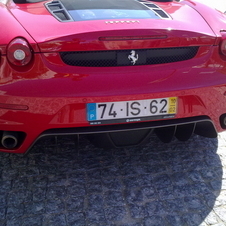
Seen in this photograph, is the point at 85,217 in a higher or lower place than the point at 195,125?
lower

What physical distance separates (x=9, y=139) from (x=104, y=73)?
2.59 feet

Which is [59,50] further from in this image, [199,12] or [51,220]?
[199,12]

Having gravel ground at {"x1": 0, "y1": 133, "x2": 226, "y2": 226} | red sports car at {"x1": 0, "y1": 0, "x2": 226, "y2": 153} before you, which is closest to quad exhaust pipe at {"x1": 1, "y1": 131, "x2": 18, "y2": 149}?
red sports car at {"x1": 0, "y1": 0, "x2": 226, "y2": 153}

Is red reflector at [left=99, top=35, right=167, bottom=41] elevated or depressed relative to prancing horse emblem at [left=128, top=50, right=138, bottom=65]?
elevated

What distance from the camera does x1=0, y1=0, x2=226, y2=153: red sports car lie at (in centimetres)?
231

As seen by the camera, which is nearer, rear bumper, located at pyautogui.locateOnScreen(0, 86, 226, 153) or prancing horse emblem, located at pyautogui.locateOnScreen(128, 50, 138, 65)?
rear bumper, located at pyautogui.locateOnScreen(0, 86, 226, 153)

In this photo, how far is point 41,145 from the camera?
10.8 ft

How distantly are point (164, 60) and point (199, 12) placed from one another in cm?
71

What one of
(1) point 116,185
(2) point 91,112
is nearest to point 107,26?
(2) point 91,112

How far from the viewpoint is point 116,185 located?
2.80m

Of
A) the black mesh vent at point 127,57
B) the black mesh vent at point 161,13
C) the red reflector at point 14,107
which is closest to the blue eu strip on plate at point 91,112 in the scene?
the black mesh vent at point 127,57

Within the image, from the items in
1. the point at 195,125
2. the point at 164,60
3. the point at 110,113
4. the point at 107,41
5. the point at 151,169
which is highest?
the point at 107,41

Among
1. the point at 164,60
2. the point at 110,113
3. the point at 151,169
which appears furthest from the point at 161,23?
the point at 151,169

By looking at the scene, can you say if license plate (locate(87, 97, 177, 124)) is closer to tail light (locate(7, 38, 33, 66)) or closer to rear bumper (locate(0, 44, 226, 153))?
rear bumper (locate(0, 44, 226, 153))
